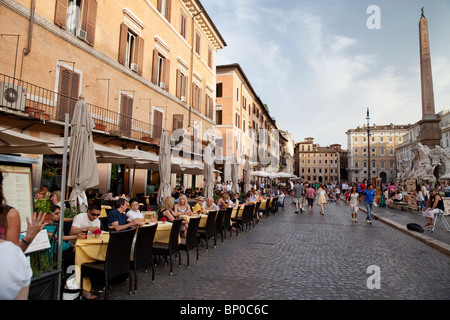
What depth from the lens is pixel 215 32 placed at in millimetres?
25500

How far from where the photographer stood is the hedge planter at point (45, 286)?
2.84 meters

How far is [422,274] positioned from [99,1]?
609 inches

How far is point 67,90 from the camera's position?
1183 centimetres

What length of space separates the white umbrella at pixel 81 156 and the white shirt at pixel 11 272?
4.08m

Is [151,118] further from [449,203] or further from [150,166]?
[449,203]

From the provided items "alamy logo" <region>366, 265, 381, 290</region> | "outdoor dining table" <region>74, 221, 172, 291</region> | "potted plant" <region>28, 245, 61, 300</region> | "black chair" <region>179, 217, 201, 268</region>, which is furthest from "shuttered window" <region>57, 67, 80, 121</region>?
"alamy logo" <region>366, 265, 381, 290</region>

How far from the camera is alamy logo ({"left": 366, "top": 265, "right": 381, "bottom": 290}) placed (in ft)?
15.8

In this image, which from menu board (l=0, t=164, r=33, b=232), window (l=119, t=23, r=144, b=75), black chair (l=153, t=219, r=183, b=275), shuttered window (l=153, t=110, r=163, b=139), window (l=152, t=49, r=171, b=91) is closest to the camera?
menu board (l=0, t=164, r=33, b=232)

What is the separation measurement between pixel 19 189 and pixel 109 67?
11558 millimetres

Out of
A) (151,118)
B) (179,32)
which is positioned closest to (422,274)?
(151,118)

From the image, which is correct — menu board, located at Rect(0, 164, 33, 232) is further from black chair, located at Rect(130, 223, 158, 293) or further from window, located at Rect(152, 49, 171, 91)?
window, located at Rect(152, 49, 171, 91)

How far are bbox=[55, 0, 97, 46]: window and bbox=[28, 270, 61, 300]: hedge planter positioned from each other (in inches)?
454
